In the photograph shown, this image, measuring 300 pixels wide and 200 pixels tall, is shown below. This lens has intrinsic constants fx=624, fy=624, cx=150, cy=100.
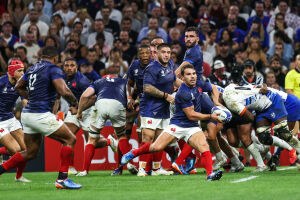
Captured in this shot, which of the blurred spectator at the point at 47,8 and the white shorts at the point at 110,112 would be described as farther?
the blurred spectator at the point at 47,8

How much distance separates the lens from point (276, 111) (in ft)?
40.5

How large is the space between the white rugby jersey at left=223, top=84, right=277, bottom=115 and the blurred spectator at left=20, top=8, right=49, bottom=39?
9.04 metres

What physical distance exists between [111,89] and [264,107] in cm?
315

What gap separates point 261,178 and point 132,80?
3.92m

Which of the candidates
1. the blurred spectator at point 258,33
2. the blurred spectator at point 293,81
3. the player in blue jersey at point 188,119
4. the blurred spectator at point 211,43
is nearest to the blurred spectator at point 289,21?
the blurred spectator at point 258,33

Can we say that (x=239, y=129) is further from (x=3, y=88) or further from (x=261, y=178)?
(x=3, y=88)

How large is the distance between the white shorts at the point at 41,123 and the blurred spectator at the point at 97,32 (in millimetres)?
9676

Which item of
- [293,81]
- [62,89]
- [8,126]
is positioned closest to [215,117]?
[62,89]

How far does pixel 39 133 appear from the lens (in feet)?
32.7

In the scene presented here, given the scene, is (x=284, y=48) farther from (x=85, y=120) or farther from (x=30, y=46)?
(x=30, y=46)

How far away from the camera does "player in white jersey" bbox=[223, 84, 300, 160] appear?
12.2 meters

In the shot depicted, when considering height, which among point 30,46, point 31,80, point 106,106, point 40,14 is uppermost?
point 40,14

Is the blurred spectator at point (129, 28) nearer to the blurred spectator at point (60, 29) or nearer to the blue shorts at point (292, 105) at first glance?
the blurred spectator at point (60, 29)

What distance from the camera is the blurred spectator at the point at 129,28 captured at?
760 inches
